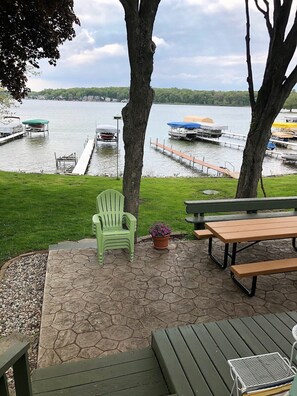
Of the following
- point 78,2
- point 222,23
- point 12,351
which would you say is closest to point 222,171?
point 222,23

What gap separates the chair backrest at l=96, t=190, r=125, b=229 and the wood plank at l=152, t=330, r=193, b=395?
7.26 feet

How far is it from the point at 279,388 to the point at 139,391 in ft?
3.44

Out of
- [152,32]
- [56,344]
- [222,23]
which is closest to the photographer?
[56,344]

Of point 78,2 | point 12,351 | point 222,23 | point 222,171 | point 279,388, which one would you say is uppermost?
point 78,2

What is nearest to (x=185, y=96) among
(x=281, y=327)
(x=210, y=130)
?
(x=210, y=130)

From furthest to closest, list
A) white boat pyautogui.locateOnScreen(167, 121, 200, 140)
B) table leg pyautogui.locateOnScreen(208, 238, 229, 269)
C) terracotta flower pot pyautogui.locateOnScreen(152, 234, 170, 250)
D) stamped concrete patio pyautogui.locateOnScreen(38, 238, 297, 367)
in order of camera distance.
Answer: white boat pyautogui.locateOnScreen(167, 121, 200, 140) < terracotta flower pot pyautogui.locateOnScreen(152, 234, 170, 250) < table leg pyautogui.locateOnScreen(208, 238, 229, 269) < stamped concrete patio pyautogui.locateOnScreen(38, 238, 297, 367)

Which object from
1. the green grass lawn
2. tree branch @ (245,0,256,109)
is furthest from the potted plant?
tree branch @ (245,0,256,109)

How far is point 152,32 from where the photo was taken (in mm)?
3904

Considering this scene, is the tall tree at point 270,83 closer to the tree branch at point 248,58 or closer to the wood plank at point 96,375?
the tree branch at point 248,58

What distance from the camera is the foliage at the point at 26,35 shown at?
6.09 metres

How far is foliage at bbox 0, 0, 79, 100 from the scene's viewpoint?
609 centimetres

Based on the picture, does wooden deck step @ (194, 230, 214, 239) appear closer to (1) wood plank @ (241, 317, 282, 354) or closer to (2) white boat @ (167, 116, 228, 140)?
(1) wood plank @ (241, 317, 282, 354)

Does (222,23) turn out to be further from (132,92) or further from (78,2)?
(132,92)

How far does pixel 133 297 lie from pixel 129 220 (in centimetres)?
120
